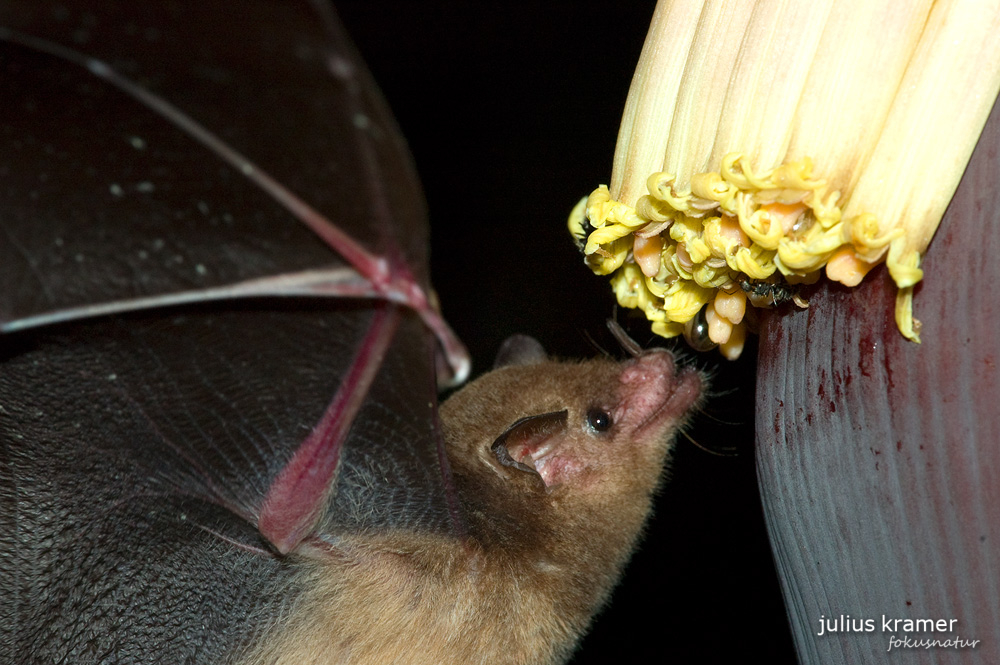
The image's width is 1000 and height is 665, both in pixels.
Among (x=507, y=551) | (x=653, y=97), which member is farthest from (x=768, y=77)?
(x=507, y=551)

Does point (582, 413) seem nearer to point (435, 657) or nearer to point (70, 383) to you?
point (435, 657)

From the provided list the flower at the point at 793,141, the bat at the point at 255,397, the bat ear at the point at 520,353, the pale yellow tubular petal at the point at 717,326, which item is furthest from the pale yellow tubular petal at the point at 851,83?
the bat ear at the point at 520,353

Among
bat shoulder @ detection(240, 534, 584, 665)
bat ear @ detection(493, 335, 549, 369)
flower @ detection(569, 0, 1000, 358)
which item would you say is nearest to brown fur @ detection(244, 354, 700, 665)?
bat shoulder @ detection(240, 534, 584, 665)

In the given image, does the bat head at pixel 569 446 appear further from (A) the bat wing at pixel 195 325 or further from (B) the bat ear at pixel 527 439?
(A) the bat wing at pixel 195 325

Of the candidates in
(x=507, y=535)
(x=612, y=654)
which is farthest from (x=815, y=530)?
(x=612, y=654)

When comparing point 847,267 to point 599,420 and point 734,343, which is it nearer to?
point 734,343

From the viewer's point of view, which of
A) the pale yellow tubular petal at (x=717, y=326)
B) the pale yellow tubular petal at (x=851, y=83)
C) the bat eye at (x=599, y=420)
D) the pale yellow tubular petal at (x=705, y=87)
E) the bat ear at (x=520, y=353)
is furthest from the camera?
the bat ear at (x=520, y=353)

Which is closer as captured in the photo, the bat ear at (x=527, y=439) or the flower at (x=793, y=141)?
the flower at (x=793, y=141)
